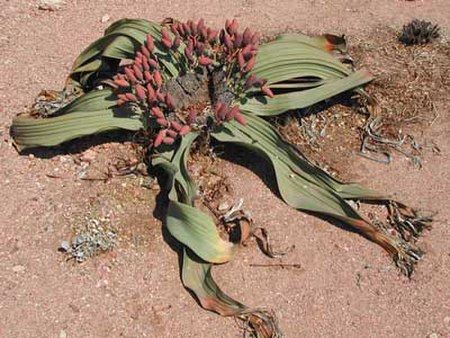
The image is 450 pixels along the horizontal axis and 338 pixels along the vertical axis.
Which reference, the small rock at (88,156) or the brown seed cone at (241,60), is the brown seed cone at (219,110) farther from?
the small rock at (88,156)

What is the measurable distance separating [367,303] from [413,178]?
2.17ft

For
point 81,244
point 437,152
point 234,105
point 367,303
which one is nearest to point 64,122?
point 81,244

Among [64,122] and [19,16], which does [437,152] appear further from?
[19,16]

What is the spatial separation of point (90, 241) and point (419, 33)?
6.61 feet

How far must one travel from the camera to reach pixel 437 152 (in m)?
2.71

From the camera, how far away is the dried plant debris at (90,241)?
7.59 feet

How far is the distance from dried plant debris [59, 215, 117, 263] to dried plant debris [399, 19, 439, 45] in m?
1.88

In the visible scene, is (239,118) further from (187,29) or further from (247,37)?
(187,29)

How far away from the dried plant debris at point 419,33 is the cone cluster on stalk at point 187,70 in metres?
1.07

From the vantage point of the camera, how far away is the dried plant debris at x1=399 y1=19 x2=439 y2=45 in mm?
3184

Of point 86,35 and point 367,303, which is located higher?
point 86,35

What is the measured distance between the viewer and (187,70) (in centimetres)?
258

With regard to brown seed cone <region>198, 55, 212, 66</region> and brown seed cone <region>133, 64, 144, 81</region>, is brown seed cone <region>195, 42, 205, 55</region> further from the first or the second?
brown seed cone <region>133, 64, 144, 81</region>

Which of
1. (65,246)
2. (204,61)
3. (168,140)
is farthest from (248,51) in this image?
(65,246)
